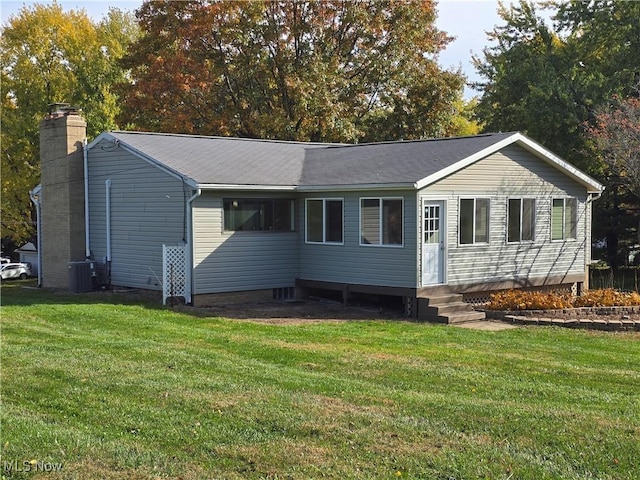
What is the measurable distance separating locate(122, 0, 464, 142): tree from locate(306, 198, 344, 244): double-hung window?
462 inches

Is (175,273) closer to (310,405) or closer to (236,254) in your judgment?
(236,254)

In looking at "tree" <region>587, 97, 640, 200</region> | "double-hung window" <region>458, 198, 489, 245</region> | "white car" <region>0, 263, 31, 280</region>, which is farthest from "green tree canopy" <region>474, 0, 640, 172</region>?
"white car" <region>0, 263, 31, 280</region>

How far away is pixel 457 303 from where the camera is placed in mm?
17203

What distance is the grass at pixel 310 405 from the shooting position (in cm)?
639

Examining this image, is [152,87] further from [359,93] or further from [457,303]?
[457,303]

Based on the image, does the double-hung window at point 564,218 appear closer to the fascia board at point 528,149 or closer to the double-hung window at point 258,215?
the fascia board at point 528,149

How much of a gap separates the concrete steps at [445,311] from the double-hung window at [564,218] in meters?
4.31

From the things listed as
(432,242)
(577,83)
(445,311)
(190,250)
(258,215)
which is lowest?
(445,311)

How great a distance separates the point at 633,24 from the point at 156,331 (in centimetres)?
2189

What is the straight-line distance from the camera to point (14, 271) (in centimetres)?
3491

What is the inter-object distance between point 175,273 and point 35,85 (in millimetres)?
20525

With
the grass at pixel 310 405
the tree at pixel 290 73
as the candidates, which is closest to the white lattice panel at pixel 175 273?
the grass at pixel 310 405

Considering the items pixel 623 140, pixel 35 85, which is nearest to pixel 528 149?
pixel 623 140

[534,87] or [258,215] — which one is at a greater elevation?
[534,87]
